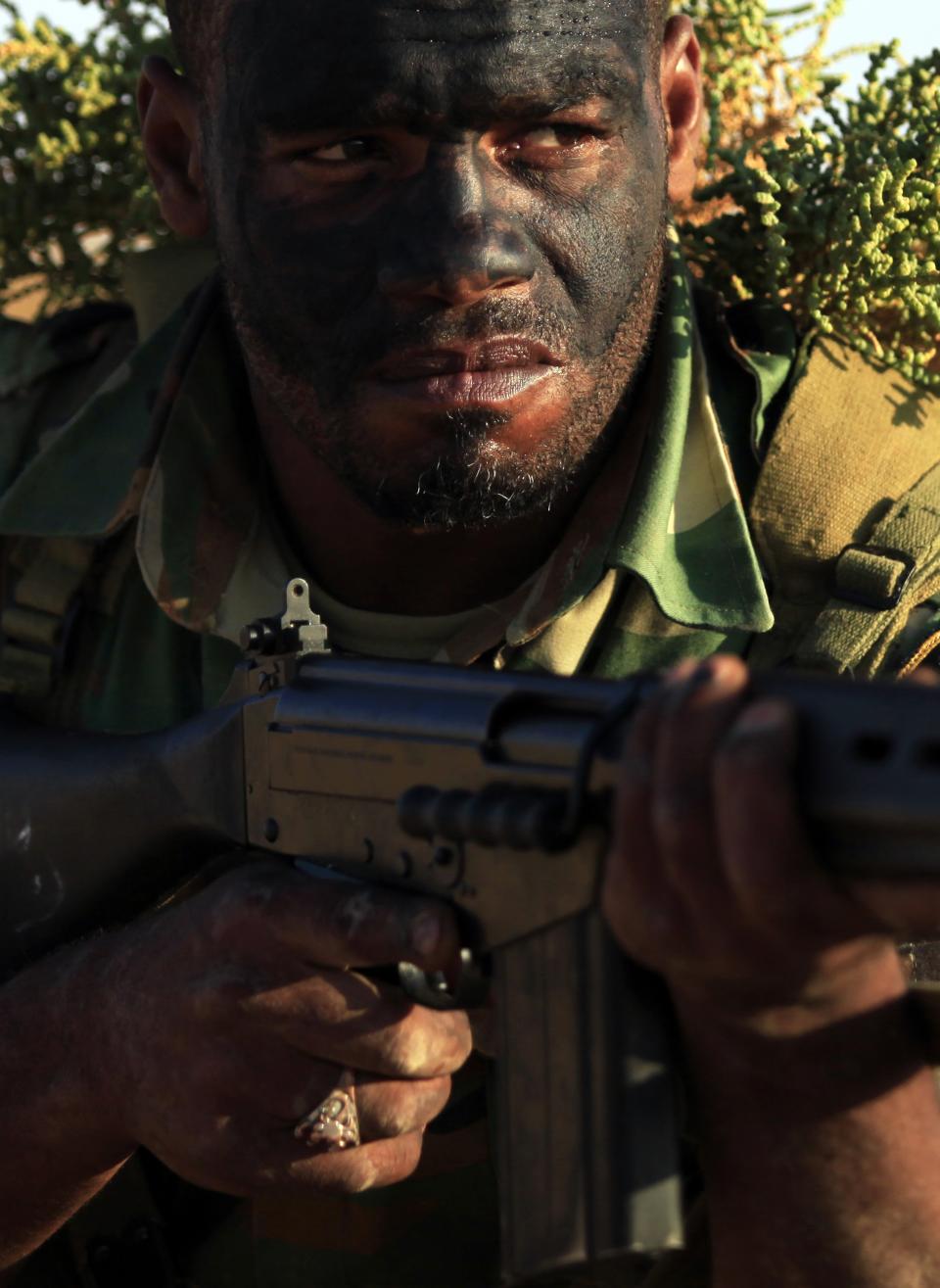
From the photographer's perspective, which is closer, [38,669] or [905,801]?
[905,801]

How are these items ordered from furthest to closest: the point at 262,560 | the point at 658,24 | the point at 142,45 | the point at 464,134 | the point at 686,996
Answer: the point at 142,45
the point at 262,560
the point at 658,24
the point at 464,134
the point at 686,996

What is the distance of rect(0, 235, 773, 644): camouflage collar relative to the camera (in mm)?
2492

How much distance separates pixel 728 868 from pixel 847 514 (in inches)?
44.1

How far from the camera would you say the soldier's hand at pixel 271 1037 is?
6.32ft

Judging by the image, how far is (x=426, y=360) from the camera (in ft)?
7.64

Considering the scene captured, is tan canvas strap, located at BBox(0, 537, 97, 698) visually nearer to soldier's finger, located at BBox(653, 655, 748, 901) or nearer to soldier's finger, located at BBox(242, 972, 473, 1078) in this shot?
soldier's finger, located at BBox(242, 972, 473, 1078)

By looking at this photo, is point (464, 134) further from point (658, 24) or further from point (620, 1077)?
point (620, 1077)

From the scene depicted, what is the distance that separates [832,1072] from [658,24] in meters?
1.60

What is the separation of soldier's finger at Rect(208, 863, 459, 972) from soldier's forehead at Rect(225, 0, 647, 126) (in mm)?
1021

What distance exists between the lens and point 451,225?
2.28m

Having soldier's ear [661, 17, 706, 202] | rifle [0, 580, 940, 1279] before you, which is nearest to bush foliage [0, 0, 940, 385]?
soldier's ear [661, 17, 706, 202]

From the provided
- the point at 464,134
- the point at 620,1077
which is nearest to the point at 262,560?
the point at 464,134

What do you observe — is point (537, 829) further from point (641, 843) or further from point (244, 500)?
point (244, 500)

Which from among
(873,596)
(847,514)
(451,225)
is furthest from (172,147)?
(873,596)
